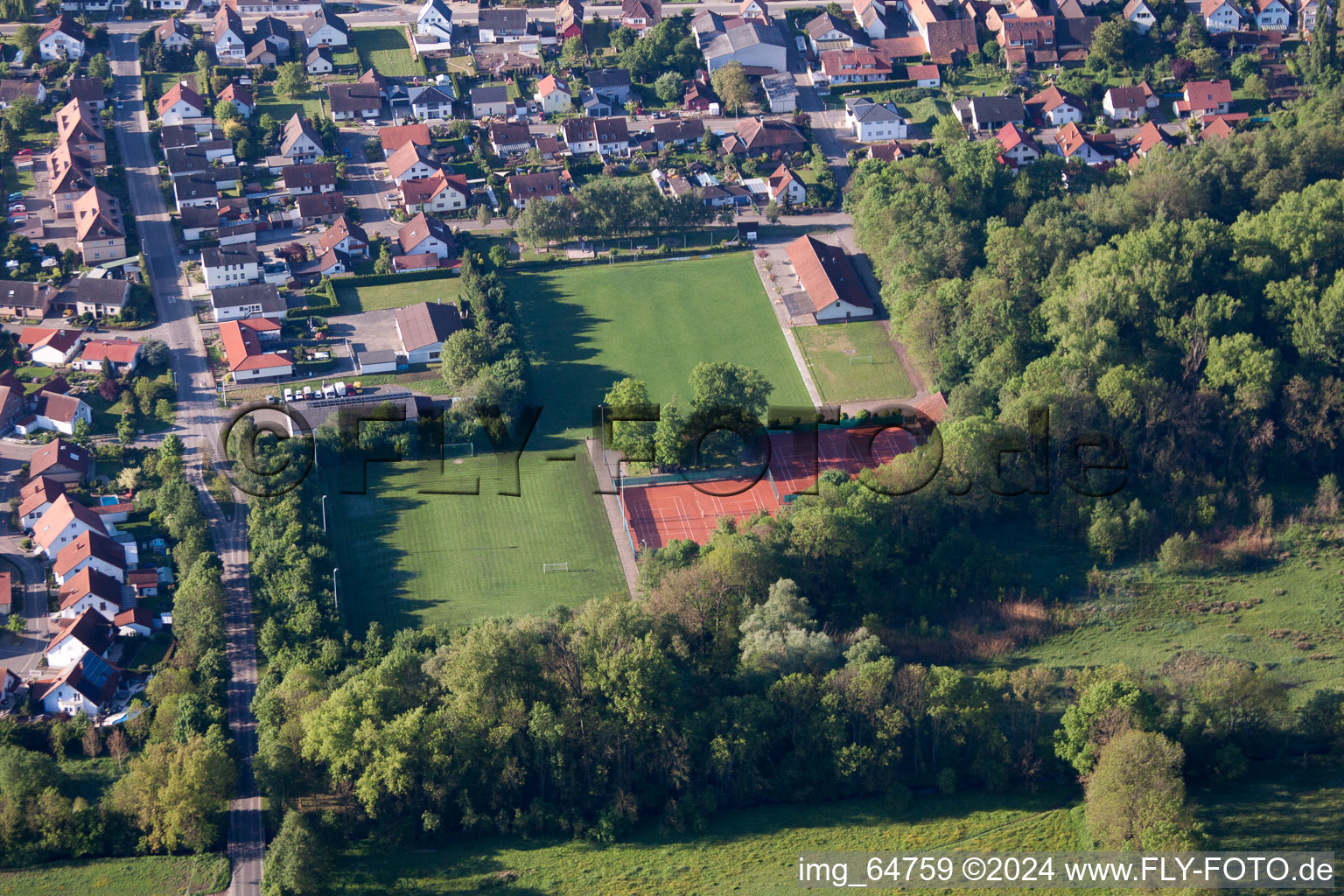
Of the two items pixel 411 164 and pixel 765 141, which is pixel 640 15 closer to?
pixel 765 141

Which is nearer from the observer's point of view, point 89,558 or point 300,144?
point 89,558

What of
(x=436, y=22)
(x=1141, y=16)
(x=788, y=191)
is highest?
(x=436, y=22)

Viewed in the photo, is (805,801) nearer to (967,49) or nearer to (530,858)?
(530,858)

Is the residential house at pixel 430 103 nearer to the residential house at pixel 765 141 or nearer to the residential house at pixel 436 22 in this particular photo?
the residential house at pixel 436 22

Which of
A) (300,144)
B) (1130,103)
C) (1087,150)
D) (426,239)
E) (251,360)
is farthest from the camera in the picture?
(1130,103)

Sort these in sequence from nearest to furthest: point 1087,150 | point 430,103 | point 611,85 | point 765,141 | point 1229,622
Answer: point 1229,622, point 1087,150, point 765,141, point 430,103, point 611,85

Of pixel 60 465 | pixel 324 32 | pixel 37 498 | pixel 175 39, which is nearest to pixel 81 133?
pixel 175 39

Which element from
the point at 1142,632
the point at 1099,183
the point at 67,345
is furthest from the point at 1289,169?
the point at 67,345
